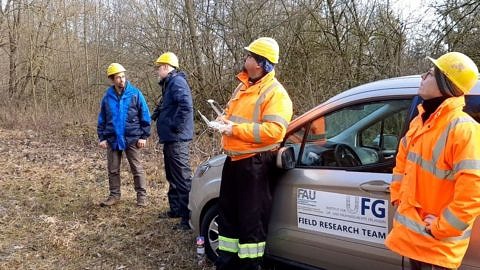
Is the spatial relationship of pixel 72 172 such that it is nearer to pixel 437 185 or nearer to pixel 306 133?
pixel 306 133

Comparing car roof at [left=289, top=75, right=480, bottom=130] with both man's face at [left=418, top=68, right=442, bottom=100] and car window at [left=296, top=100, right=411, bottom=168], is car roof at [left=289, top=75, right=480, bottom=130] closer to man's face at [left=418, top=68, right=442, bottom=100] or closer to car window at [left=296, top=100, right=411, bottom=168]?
car window at [left=296, top=100, right=411, bottom=168]

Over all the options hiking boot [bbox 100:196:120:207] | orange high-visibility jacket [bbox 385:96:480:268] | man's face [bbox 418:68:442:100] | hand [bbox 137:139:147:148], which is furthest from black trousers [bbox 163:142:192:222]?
man's face [bbox 418:68:442:100]

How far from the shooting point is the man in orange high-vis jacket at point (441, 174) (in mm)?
2348

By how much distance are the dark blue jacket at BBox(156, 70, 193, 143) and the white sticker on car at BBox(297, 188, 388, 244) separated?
2.13 metres

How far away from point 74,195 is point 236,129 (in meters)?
4.51

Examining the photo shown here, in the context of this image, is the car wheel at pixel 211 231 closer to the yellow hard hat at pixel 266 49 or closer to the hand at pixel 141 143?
the yellow hard hat at pixel 266 49

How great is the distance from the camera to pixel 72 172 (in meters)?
8.94

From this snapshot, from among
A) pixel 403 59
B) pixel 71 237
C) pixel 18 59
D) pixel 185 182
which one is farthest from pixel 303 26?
pixel 18 59

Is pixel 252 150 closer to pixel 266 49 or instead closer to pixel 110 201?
pixel 266 49

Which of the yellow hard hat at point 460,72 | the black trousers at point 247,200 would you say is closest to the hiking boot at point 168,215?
the black trousers at point 247,200

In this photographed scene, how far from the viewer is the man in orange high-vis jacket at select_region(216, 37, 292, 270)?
3678 mm

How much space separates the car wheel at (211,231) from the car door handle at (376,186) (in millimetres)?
1637

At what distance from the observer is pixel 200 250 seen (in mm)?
4609

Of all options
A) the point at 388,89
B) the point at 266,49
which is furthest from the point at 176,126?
the point at 388,89
